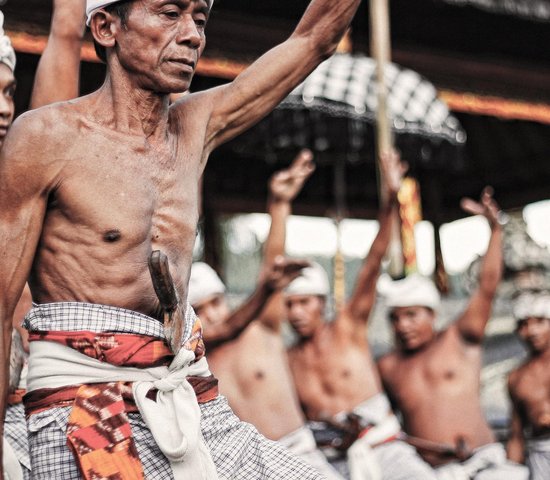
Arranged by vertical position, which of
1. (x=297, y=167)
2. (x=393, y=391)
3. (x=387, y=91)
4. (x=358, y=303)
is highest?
(x=387, y=91)

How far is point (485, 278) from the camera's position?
679 centimetres

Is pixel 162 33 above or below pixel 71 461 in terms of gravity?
above

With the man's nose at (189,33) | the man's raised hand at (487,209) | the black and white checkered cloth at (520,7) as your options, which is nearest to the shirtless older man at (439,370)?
the man's raised hand at (487,209)

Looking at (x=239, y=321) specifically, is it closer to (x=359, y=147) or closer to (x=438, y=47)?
(x=359, y=147)

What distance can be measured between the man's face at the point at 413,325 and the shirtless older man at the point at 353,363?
31 centimetres

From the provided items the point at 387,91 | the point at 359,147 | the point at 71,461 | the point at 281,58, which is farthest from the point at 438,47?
the point at 71,461

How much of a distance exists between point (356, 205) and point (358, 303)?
7.92 metres

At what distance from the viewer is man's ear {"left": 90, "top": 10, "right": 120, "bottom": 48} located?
2.45 meters

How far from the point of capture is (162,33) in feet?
7.86

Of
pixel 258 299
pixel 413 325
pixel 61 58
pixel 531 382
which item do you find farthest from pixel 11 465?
pixel 531 382

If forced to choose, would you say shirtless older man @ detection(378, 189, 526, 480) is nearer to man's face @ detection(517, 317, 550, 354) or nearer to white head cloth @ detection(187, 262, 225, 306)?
man's face @ detection(517, 317, 550, 354)

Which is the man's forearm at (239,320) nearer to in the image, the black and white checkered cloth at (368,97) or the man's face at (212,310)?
the man's face at (212,310)

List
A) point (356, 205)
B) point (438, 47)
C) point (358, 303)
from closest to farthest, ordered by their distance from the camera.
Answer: point (358, 303) < point (438, 47) < point (356, 205)

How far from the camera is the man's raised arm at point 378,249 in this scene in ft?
19.4
